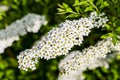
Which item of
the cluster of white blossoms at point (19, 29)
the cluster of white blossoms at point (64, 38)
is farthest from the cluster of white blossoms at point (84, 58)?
the cluster of white blossoms at point (19, 29)

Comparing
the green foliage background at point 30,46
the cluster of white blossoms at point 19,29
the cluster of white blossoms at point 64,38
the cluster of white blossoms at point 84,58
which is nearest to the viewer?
the cluster of white blossoms at point 64,38

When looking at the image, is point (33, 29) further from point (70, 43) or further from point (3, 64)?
point (70, 43)

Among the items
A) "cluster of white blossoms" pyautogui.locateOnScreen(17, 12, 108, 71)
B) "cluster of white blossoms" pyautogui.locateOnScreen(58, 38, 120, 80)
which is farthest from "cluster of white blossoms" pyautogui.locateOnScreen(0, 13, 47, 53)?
"cluster of white blossoms" pyautogui.locateOnScreen(17, 12, 108, 71)

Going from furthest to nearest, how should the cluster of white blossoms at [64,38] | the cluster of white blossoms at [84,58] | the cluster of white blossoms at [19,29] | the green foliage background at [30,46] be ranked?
the green foliage background at [30,46] → the cluster of white blossoms at [19,29] → the cluster of white blossoms at [84,58] → the cluster of white blossoms at [64,38]

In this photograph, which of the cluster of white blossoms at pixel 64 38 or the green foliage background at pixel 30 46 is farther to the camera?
the green foliage background at pixel 30 46

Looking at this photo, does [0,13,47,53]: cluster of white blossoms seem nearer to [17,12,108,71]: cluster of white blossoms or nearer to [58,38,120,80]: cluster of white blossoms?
[58,38,120,80]: cluster of white blossoms

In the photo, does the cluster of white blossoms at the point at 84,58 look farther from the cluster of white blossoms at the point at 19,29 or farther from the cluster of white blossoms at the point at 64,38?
the cluster of white blossoms at the point at 19,29

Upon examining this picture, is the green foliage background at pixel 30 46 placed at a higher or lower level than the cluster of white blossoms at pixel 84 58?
higher

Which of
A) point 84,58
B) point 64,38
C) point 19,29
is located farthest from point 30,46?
point 64,38

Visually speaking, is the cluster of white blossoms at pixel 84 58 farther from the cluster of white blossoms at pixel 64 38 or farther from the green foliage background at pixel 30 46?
the green foliage background at pixel 30 46
